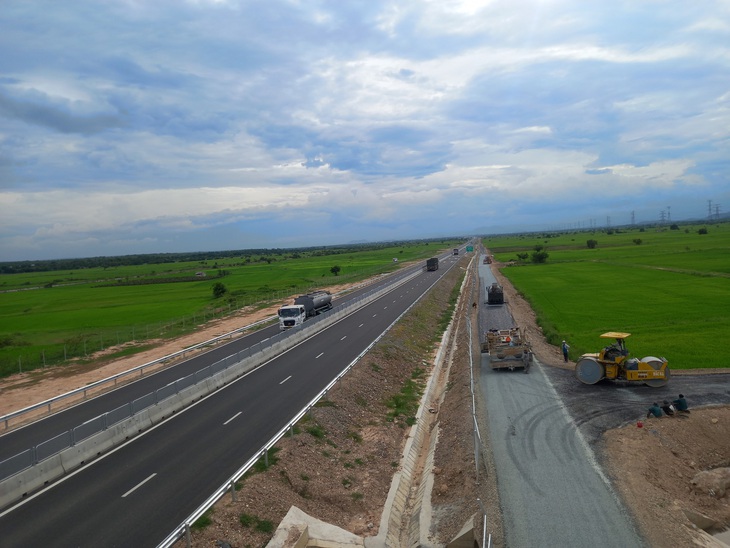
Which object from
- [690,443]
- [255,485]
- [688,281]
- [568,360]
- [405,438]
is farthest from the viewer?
[688,281]

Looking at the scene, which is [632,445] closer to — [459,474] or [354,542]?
[459,474]

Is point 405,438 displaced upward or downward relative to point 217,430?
downward

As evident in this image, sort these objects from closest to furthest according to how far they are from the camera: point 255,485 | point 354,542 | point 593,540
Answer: point 593,540 < point 354,542 < point 255,485

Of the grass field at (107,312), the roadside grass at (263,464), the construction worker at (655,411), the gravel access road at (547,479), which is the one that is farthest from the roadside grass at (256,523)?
the grass field at (107,312)

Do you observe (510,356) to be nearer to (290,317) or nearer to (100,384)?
(290,317)

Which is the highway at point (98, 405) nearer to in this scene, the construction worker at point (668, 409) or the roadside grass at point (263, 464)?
the roadside grass at point (263, 464)

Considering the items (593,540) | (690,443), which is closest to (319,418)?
(593,540)

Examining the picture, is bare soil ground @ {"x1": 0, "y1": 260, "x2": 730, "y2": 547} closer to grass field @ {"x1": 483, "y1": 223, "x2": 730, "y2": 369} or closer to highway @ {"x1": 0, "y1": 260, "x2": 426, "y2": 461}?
highway @ {"x1": 0, "y1": 260, "x2": 426, "y2": 461}

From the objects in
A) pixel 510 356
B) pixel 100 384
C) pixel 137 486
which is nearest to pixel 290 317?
pixel 100 384
